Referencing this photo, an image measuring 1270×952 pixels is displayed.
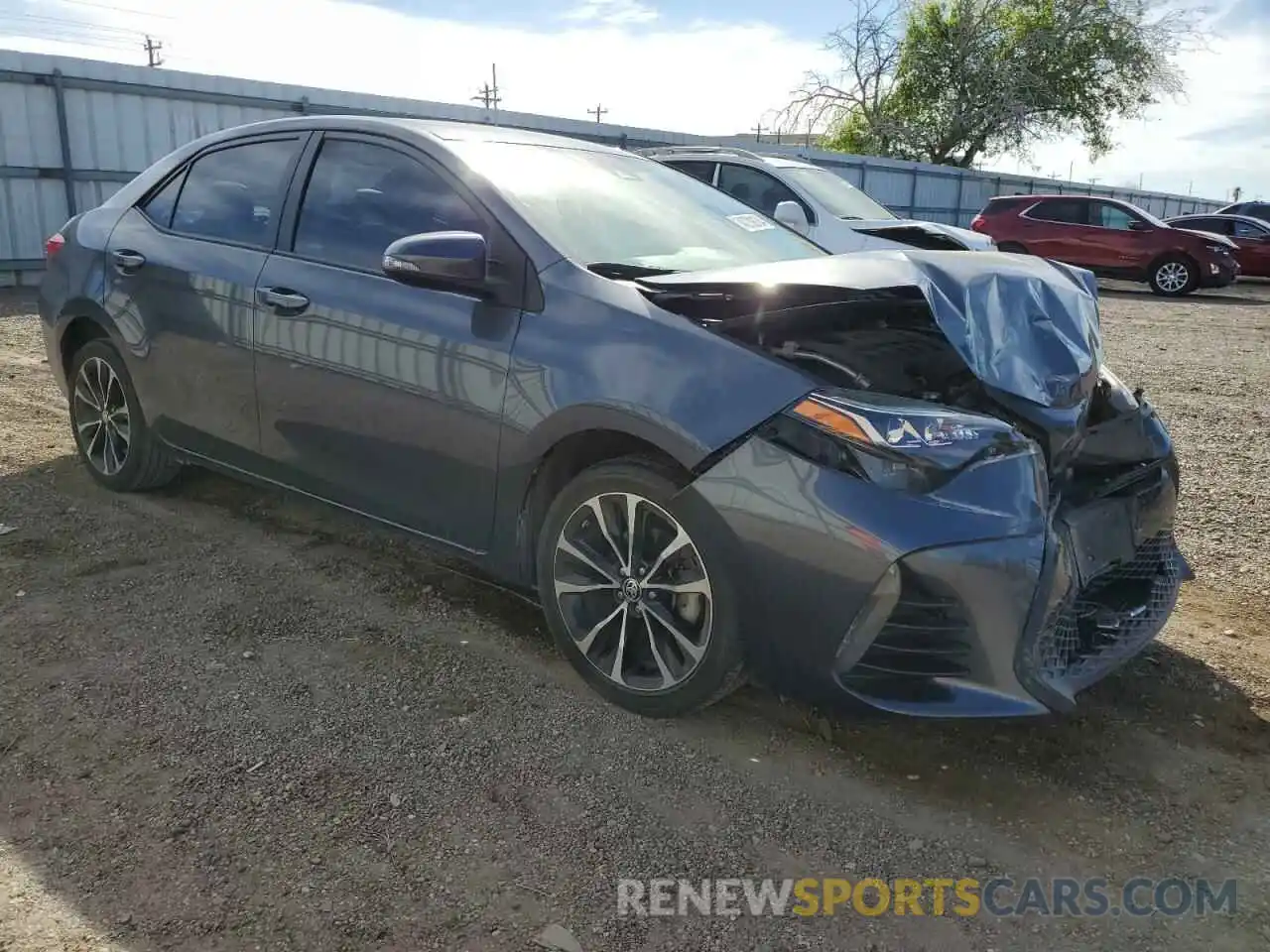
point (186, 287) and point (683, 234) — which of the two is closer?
point (683, 234)

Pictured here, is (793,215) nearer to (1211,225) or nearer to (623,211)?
(623,211)

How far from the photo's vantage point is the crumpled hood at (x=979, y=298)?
2680 millimetres

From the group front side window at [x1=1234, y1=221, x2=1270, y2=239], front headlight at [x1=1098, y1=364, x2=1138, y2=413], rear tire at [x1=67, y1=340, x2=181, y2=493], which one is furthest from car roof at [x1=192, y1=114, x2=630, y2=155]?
front side window at [x1=1234, y1=221, x2=1270, y2=239]

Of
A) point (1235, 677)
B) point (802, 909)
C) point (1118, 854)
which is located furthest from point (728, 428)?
point (1235, 677)

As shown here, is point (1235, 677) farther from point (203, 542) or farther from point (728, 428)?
point (203, 542)

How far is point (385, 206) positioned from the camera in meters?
3.51

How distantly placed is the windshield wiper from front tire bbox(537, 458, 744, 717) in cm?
57

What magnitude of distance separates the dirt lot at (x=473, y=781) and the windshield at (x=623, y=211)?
131cm

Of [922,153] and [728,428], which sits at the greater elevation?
[922,153]

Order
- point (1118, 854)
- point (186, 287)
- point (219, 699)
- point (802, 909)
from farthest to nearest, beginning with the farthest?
point (186, 287) → point (219, 699) → point (1118, 854) → point (802, 909)

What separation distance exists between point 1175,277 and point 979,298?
55.8 ft

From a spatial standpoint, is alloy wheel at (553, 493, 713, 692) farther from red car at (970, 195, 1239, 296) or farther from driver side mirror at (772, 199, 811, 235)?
red car at (970, 195, 1239, 296)

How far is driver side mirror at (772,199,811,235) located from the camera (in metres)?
9.34

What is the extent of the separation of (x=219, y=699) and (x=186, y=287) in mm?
1809
